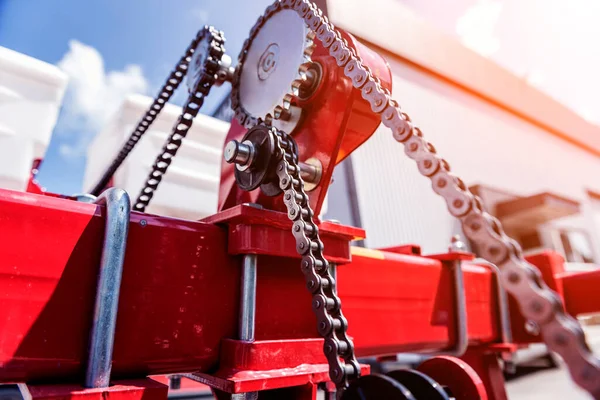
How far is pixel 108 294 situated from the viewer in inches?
24.1

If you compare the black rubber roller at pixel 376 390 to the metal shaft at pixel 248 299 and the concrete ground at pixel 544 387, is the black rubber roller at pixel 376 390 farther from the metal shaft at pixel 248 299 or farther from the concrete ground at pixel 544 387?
the concrete ground at pixel 544 387

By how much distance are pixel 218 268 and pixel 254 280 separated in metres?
0.08

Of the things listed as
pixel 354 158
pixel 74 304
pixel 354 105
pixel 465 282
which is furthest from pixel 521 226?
pixel 74 304

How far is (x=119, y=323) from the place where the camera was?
66 centimetres

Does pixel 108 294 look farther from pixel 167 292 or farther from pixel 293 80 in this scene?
pixel 293 80

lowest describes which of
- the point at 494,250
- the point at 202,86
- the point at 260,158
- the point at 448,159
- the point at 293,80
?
the point at 494,250

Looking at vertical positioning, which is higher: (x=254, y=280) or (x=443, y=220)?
(x=443, y=220)

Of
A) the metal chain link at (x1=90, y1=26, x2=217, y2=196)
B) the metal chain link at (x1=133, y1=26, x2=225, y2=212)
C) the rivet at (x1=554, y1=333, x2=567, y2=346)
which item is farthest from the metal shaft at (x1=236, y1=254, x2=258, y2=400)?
the metal chain link at (x1=90, y1=26, x2=217, y2=196)

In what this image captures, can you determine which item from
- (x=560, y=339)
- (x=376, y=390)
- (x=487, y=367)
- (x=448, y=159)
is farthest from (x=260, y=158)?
(x=448, y=159)

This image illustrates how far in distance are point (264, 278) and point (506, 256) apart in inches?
19.8

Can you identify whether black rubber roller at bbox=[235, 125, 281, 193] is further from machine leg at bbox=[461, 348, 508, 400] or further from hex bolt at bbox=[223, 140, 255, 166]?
machine leg at bbox=[461, 348, 508, 400]

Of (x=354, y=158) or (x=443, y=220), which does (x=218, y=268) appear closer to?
(x=354, y=158)

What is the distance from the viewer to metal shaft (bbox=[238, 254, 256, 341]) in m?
0.74

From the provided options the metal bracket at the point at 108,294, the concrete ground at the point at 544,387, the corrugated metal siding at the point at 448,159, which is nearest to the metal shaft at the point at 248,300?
the metal bracket at the point at 108,294
